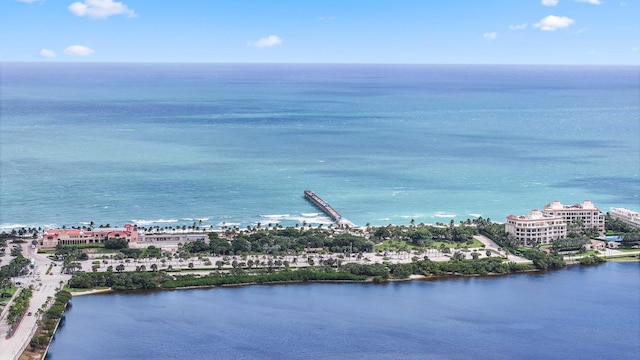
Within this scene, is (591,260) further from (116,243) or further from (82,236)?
(82,236)

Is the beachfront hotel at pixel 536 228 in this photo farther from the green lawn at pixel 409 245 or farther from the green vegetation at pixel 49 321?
the green vegetation at pixel 49 321

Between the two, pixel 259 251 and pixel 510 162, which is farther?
A: pixel 510 162

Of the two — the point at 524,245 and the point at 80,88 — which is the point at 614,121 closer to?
the point at 524,245

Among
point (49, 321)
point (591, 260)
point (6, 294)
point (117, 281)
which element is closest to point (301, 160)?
point (591, 260)

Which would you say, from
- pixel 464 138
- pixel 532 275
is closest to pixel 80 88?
pixel 464 138

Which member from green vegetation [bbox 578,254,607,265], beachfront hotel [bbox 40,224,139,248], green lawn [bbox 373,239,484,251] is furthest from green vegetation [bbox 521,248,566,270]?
beachfront hotel [bbox 40,224,139,248]

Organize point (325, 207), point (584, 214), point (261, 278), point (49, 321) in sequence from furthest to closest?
point (325, 207) → point (584, 214) → point (261, 278) → point (49, 321)
